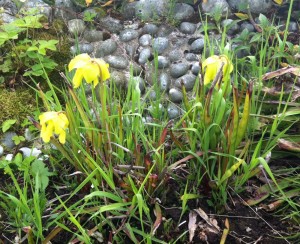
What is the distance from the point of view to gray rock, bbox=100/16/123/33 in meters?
2.95

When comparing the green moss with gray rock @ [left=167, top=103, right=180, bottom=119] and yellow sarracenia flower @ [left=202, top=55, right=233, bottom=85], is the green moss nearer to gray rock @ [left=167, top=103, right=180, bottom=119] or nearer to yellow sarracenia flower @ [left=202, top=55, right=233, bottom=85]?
gray rock @ [left=167, top=103, right=180, bottom=119]

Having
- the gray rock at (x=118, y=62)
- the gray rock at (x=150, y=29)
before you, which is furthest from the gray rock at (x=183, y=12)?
the gray rock at (x=118, y=62)

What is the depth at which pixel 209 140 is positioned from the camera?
1809 millimetres

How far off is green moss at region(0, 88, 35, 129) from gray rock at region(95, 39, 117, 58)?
1.76 feet

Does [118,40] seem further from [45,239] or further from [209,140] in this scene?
[45,239]

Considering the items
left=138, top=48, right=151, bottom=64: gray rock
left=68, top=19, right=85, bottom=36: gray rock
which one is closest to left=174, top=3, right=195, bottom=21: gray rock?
left=138, top=48, right=151, bottom=64: gray rock

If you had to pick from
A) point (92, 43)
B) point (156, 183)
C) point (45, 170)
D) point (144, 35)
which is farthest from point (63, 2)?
point (156, 183)

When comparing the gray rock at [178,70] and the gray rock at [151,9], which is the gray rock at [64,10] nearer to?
the gray rock at [151,9]

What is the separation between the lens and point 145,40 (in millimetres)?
2848

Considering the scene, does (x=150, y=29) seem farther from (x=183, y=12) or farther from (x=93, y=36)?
(x=93, y=36)

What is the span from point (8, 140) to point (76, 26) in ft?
3.20

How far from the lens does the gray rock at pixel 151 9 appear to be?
9.76 feet

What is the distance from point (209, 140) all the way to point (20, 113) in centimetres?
112

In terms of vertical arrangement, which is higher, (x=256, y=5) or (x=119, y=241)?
(x=256, y=5)
